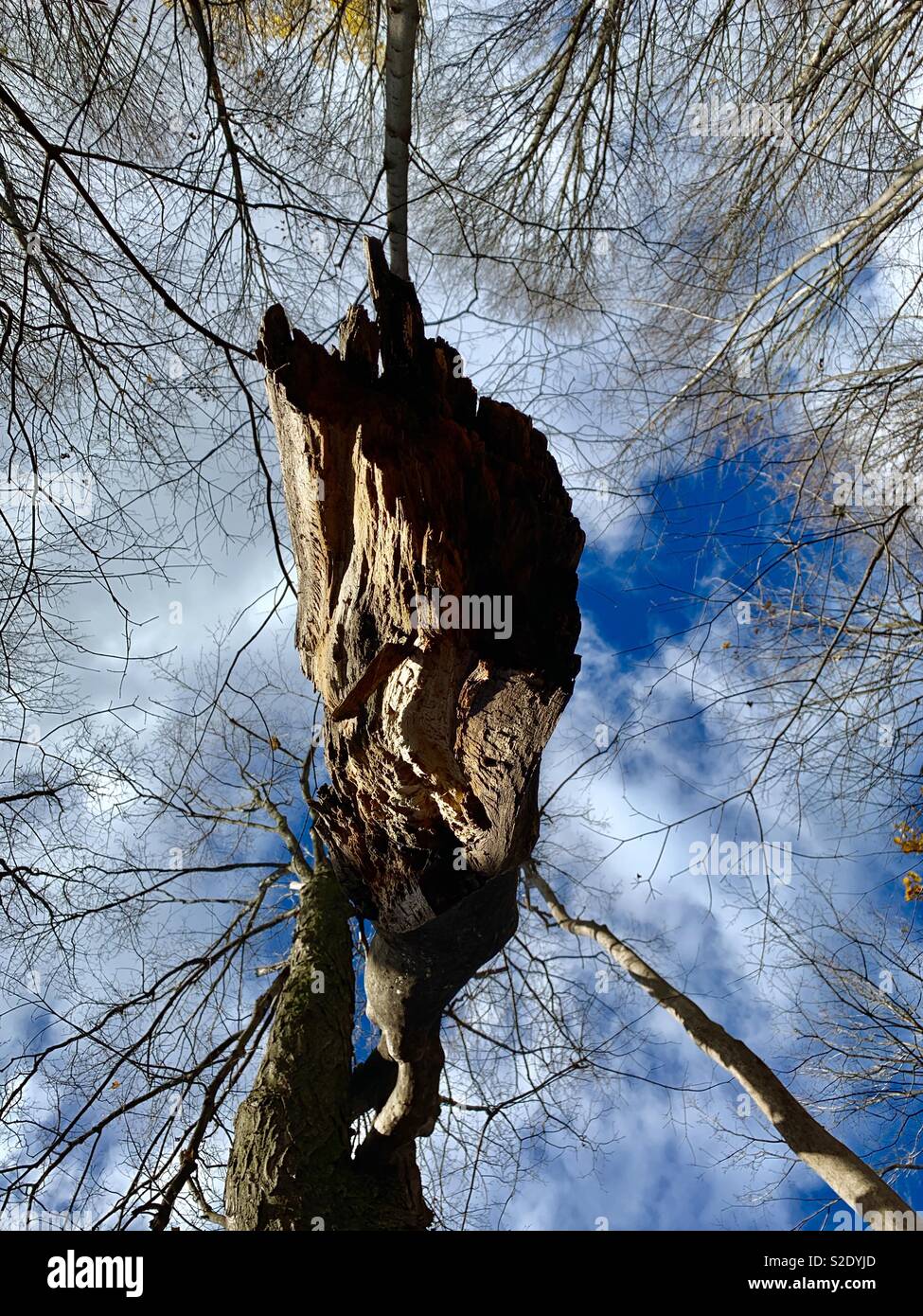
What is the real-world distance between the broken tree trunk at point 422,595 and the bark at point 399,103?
742 millimetres

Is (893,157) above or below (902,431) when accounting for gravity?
above

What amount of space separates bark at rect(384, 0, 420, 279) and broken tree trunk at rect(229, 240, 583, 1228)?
74 cm

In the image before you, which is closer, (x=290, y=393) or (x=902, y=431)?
(x=290, y=393)

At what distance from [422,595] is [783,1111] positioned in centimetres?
313

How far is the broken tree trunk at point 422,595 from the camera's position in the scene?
6.23 feet

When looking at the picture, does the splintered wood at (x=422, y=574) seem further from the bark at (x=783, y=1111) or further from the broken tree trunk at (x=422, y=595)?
the bark at (x=783, y=1111)

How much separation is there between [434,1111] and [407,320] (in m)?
3.02

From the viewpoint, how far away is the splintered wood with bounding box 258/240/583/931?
1893 mm

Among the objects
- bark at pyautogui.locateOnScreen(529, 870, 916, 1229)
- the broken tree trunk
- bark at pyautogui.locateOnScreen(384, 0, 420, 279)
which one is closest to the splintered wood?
the broken tree trunk

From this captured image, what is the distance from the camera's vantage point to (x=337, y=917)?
3.56m

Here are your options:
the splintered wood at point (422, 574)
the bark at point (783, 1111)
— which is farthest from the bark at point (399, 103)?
the bark at point (783, 1111)

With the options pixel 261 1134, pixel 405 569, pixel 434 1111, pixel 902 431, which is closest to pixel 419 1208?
pixel 434 1111

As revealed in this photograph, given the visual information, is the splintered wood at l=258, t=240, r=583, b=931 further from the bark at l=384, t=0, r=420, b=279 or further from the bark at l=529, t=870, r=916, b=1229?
the bark at l=529, t=870, r=916, b=1229
